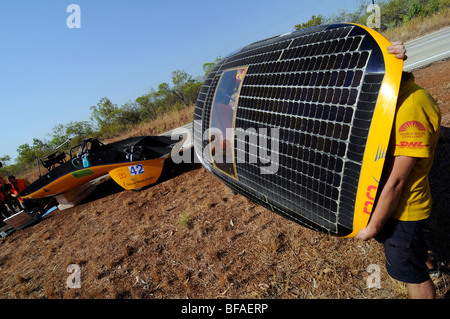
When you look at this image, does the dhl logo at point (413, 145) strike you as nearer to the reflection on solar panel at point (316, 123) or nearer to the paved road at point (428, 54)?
the reflection on solar panel at point (316, 123)

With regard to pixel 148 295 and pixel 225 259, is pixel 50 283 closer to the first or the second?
pixel 148 295

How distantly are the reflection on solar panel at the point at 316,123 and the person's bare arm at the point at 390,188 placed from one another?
6cm

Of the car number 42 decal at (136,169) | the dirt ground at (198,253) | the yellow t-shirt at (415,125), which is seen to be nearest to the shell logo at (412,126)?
the yellow t-shirt at (415,125)

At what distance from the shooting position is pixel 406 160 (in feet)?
4.74

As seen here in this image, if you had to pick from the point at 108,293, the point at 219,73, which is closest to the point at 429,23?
the point at 219,73

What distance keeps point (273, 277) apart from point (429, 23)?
82.8 feet

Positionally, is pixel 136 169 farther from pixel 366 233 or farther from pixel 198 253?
pixel 366 233

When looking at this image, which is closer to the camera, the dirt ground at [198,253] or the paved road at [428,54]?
the dirt ground at [198,253]

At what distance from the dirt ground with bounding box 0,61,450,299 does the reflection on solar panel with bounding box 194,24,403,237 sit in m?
0.86

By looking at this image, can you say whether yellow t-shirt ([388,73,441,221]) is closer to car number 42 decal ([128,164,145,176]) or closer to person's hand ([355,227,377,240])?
person's hand ([355,227,377,240])

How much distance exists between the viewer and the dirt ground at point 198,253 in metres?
2.51

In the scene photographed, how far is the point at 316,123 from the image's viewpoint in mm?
1799

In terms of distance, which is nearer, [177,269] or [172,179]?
[177,269]

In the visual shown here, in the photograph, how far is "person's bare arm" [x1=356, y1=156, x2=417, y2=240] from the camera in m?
1.46
